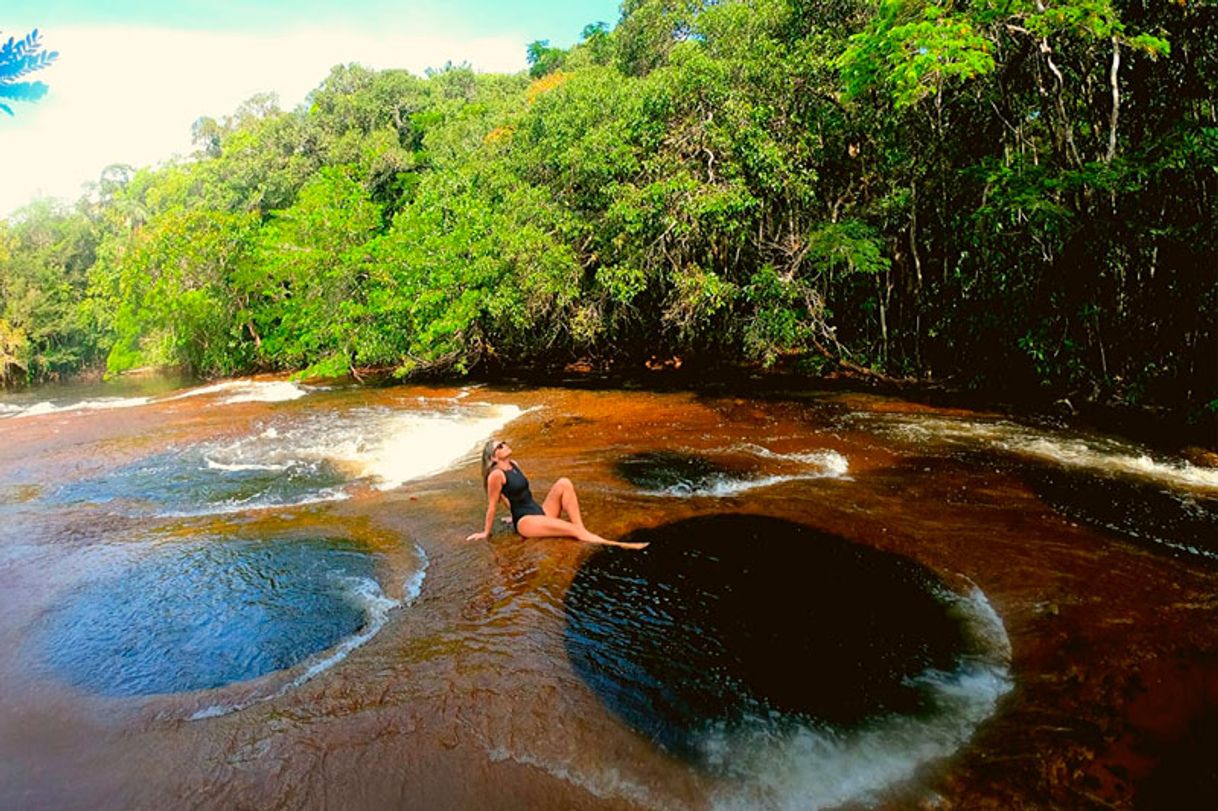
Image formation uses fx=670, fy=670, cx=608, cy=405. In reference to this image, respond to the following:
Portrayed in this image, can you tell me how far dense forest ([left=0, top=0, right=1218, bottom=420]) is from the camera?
940 centimetres

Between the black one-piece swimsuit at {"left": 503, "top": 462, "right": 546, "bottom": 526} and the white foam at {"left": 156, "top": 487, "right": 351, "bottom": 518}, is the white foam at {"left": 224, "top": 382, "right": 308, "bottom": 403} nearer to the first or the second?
the white foam at {"left": 156, "top": 487, "right": 351, "bottom": 518}

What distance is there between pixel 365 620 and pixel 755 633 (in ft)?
9.18

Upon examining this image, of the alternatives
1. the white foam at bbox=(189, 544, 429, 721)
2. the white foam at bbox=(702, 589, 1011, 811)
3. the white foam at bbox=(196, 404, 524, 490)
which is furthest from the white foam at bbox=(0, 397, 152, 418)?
the white foam at bbox=(702, 589, 1011, 811)

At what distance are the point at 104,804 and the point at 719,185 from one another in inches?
491

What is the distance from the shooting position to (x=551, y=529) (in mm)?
6094

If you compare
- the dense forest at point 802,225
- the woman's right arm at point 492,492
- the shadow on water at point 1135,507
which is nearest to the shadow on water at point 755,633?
the woman's right arm at point 492,492

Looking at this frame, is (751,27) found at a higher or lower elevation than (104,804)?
higher

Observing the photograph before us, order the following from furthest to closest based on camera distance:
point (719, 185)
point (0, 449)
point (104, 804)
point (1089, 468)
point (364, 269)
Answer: point (364, 269) < point (719, 185) < point (0, 449) < point (1089, 468) < point (104, 804)

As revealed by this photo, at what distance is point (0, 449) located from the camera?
12.0 metres

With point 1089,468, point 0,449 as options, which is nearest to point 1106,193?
point 1089,468

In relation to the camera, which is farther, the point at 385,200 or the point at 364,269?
the point at 385,200

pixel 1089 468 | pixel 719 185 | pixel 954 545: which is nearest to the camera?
pixel 954 545

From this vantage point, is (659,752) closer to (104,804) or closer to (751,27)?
(104,804)

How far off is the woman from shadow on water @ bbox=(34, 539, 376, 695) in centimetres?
125
